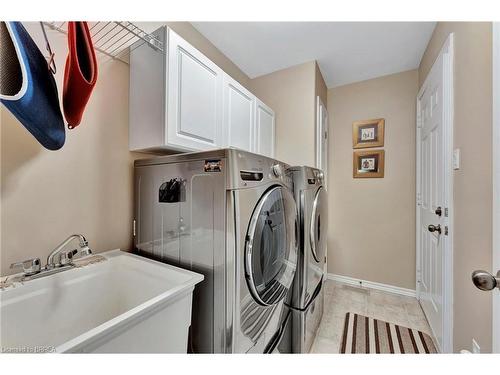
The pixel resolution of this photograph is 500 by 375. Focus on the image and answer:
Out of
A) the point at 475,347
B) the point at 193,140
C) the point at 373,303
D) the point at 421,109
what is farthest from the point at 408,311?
the point at 193,140

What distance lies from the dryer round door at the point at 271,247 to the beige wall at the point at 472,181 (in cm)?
89

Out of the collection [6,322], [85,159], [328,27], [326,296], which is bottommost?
[326,296]

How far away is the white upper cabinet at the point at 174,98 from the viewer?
1.13 metres

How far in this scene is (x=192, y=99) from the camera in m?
1.28

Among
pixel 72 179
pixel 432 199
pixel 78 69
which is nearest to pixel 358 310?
pixel 432 199

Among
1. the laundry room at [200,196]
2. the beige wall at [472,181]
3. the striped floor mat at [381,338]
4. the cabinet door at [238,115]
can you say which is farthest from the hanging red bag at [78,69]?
the striped floor mat at [381,338]

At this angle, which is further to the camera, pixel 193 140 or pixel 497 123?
pixel 193 140

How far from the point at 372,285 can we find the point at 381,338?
97 centimetres

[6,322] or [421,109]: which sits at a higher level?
[421,109]

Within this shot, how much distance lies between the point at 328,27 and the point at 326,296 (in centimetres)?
269

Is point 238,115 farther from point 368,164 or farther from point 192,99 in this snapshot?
point 368,164

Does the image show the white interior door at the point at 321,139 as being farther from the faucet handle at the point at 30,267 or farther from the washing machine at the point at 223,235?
the faucet handle at the point at 30,267

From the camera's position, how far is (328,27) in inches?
68.2
